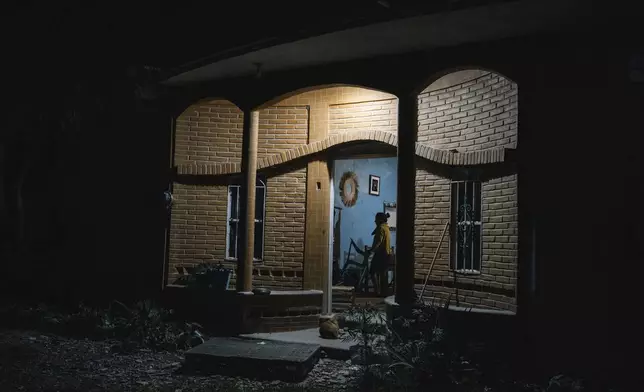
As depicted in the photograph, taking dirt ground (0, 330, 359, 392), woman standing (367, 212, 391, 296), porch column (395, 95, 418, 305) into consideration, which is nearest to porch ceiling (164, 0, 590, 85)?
porch column (395, 95, 418, 305)

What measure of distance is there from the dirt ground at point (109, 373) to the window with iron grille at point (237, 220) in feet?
6.90

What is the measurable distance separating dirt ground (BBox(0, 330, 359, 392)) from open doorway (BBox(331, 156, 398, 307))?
5.45m

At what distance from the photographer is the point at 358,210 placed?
47.0 ft

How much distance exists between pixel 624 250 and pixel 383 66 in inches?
141

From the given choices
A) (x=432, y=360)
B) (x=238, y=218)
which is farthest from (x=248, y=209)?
(x=432, y=360)

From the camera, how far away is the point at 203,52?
27.9ft

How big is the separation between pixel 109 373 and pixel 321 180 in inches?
158

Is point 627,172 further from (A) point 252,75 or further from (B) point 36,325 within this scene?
(B) point 36,325

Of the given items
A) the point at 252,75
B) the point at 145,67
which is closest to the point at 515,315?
the point at 252,75

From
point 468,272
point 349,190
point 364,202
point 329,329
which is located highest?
point 349,190

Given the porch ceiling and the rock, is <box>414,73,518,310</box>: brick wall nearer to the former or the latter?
the porch ceiling

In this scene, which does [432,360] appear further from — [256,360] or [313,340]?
[313,340]

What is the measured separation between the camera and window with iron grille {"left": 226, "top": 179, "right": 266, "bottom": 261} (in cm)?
965

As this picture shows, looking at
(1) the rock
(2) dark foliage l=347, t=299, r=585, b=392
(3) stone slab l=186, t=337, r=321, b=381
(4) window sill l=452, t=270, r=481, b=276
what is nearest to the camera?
(2) dark foliage l=347, t=299, r=585, b=392
